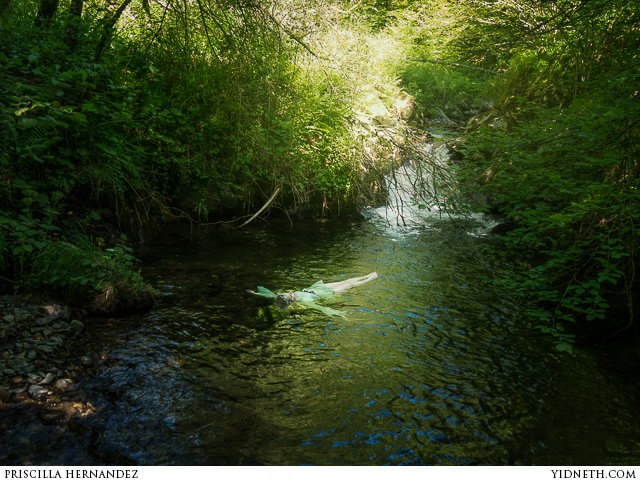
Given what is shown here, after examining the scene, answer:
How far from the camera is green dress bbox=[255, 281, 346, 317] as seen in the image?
584 cm

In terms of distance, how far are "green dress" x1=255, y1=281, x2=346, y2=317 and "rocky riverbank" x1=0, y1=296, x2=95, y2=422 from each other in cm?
215

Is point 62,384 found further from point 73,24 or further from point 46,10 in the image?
point 46,10

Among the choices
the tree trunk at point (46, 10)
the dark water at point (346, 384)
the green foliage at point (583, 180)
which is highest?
the tree trunk at point (46, 10)

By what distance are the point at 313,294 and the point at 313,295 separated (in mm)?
19

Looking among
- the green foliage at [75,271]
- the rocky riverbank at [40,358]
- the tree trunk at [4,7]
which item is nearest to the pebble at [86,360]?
the rocky riverbank at [40,358]

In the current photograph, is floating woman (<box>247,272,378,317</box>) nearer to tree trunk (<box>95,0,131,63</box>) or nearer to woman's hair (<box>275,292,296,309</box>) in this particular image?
Answer: woman's hair (<box>275,292,296,309</box>)

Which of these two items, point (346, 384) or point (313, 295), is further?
point (313, 295)

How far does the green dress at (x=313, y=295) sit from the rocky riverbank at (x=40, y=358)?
215 centimetres

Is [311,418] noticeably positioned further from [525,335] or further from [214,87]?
[214,87]

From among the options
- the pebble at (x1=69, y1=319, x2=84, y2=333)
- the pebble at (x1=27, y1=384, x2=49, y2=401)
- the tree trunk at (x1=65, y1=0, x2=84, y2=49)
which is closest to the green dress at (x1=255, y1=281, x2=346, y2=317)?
the pebble at (x1=69, y1=319, x2=84, y2=333)

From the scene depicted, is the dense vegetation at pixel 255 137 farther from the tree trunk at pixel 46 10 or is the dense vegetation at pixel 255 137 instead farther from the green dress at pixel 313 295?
the green dress at pixel 313 295

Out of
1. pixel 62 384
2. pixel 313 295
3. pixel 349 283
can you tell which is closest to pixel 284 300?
pixel 313 295

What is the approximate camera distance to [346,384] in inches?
166

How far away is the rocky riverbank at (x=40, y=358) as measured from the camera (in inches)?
138
